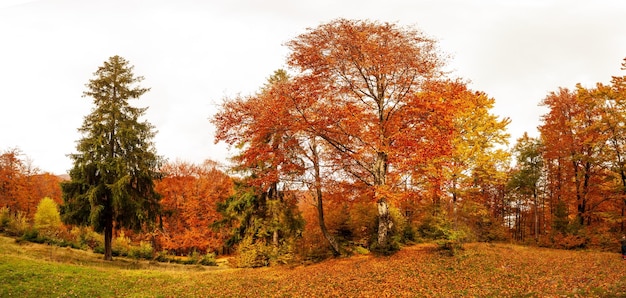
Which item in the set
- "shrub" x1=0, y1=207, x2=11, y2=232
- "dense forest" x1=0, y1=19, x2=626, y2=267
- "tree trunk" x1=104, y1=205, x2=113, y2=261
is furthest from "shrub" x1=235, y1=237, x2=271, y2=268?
"shrub" x1=0, y1=207, x2=11, y2=232

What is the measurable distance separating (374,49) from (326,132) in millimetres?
4389

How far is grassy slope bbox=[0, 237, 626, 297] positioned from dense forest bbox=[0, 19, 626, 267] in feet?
6.11

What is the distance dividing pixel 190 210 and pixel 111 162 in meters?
18.5

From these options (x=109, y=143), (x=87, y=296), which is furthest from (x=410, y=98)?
(x=109, y=143)

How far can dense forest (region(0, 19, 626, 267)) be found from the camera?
52.4ft

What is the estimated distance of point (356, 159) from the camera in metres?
16.8

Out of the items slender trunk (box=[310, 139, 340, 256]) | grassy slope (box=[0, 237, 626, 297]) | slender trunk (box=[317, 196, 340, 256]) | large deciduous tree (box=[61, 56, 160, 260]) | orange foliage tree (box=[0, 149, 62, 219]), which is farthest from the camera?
orange foliage tree (box=[0, 149, 62, 219])

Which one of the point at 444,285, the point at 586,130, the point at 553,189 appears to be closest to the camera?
the point at 444,285

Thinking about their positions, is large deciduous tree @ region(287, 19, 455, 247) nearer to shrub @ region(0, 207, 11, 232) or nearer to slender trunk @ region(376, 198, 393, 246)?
slender trunk @ region(376, 198, 393, 246)

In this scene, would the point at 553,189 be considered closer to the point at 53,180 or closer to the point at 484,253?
the point at 484,253

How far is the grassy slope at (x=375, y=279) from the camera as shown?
1090 centimetres

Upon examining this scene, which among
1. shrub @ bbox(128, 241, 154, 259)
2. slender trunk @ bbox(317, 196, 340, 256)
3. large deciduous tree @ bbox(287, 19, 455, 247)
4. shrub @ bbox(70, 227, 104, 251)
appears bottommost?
shrub @ bbox(128, 241, 154, 259)

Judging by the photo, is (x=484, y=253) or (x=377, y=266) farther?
(x=484, y=253)

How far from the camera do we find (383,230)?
17031mm
